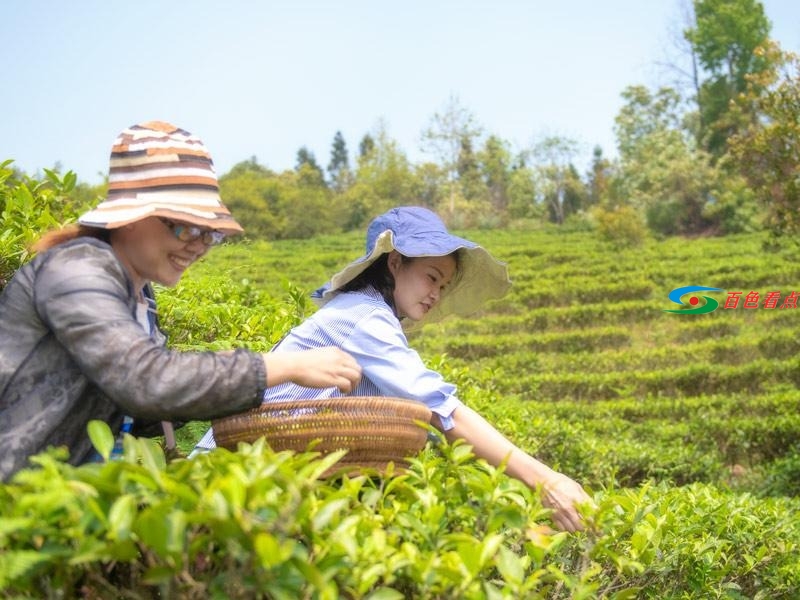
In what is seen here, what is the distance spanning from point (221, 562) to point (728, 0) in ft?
118

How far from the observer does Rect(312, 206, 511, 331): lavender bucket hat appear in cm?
186

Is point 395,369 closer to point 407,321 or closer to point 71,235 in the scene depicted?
point 407,321

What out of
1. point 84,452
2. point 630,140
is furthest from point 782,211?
point 630,140

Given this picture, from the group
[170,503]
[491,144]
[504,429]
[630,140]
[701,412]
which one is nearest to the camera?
[170,503]

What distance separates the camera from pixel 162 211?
1.41m

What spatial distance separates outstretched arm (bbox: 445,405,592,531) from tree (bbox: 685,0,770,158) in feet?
104

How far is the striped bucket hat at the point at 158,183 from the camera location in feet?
4.66

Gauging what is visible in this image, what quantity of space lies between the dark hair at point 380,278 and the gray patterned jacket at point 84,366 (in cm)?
59

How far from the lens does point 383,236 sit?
1854 mm

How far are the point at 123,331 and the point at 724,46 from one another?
112 ft

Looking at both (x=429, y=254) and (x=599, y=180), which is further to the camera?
(x=599, y=180)

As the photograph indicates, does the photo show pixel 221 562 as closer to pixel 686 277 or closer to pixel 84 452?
pixel 84 452

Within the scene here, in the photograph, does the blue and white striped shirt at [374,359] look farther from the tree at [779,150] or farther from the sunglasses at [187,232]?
the tree at [779,150]

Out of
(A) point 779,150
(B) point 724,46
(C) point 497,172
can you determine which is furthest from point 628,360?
(C) point 497,172
